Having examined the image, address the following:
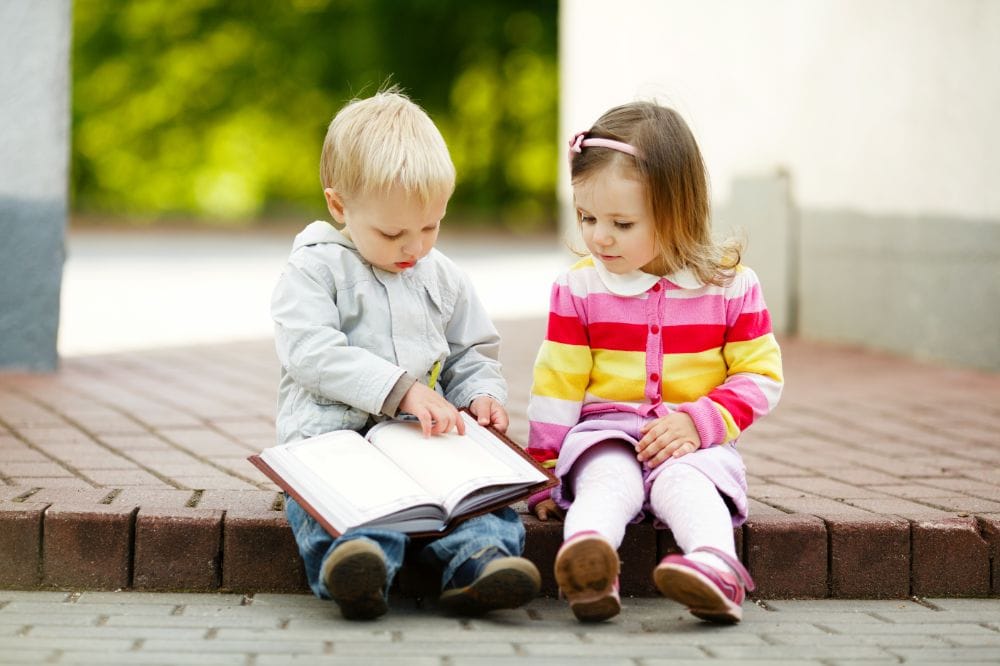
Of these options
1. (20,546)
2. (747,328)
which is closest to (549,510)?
(747,328)

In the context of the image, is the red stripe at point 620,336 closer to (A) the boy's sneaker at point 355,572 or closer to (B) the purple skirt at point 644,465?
(B) the purple skirt at point 644,465

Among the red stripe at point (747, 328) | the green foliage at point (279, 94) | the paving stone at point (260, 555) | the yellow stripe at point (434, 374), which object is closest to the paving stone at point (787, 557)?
the red stripe at point (747, 328)

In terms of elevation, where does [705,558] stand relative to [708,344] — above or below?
below

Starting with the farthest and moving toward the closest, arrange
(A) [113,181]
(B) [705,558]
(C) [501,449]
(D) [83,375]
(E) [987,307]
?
(A) [113,181] → (E) [987,307] → (D) [83,375] → (C) [501,449] → (B) [705,558]

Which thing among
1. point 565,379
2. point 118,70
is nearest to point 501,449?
point 565,379

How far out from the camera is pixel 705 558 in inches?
113

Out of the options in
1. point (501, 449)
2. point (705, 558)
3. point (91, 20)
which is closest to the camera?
point (705, 558)

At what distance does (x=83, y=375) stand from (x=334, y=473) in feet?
9.25

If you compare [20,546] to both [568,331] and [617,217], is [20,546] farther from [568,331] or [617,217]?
[617,217]

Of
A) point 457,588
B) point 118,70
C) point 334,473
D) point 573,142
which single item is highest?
point 118,70

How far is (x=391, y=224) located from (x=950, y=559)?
153 cm

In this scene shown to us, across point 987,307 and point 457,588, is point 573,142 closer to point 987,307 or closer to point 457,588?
point 457,588

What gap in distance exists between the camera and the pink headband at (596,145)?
3189 mm

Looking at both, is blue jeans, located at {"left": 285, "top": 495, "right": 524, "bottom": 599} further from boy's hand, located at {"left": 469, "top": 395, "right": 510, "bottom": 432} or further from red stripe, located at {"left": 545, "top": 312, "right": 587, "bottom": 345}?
red stripe, located at {"left": 545, "top": 312, "right": 587, "bottom": 345}
